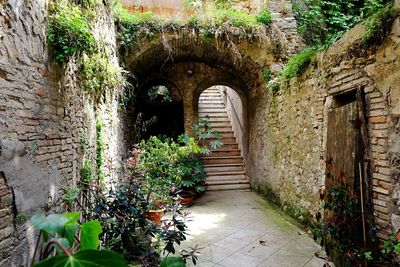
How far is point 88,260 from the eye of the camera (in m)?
0.59

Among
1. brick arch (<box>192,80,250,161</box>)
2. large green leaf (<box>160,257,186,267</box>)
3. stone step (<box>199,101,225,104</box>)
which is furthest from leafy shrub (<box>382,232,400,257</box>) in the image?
stone step (<box>199,101,225,104</box>)

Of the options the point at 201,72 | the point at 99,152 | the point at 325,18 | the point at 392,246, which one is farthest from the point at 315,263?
the point at 201,72

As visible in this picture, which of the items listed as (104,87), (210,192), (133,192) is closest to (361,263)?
(133,192)

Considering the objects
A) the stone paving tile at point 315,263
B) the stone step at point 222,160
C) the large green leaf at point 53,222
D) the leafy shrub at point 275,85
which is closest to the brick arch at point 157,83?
the stone step at point 222,160

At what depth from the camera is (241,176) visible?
7.86m

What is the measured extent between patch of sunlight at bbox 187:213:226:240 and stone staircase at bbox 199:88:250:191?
83.7 inches

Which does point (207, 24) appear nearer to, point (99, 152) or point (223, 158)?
point (99, 152)

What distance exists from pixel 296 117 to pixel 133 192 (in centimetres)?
306

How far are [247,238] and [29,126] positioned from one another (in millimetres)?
3222

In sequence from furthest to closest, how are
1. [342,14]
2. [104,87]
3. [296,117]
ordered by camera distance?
1. [342,14]
2. [296,117]
3. [104,87]

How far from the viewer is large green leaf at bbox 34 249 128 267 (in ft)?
1.90

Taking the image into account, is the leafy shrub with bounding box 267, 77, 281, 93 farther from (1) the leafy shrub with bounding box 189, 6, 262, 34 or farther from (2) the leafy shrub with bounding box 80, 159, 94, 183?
(2) the leafy shrub with bounding box 80, 159, 94, 183

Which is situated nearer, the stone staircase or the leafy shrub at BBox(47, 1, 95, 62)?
the leafy shrub at BBox(47, 1, 95, 62)

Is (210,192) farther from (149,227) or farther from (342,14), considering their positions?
(342,14)
